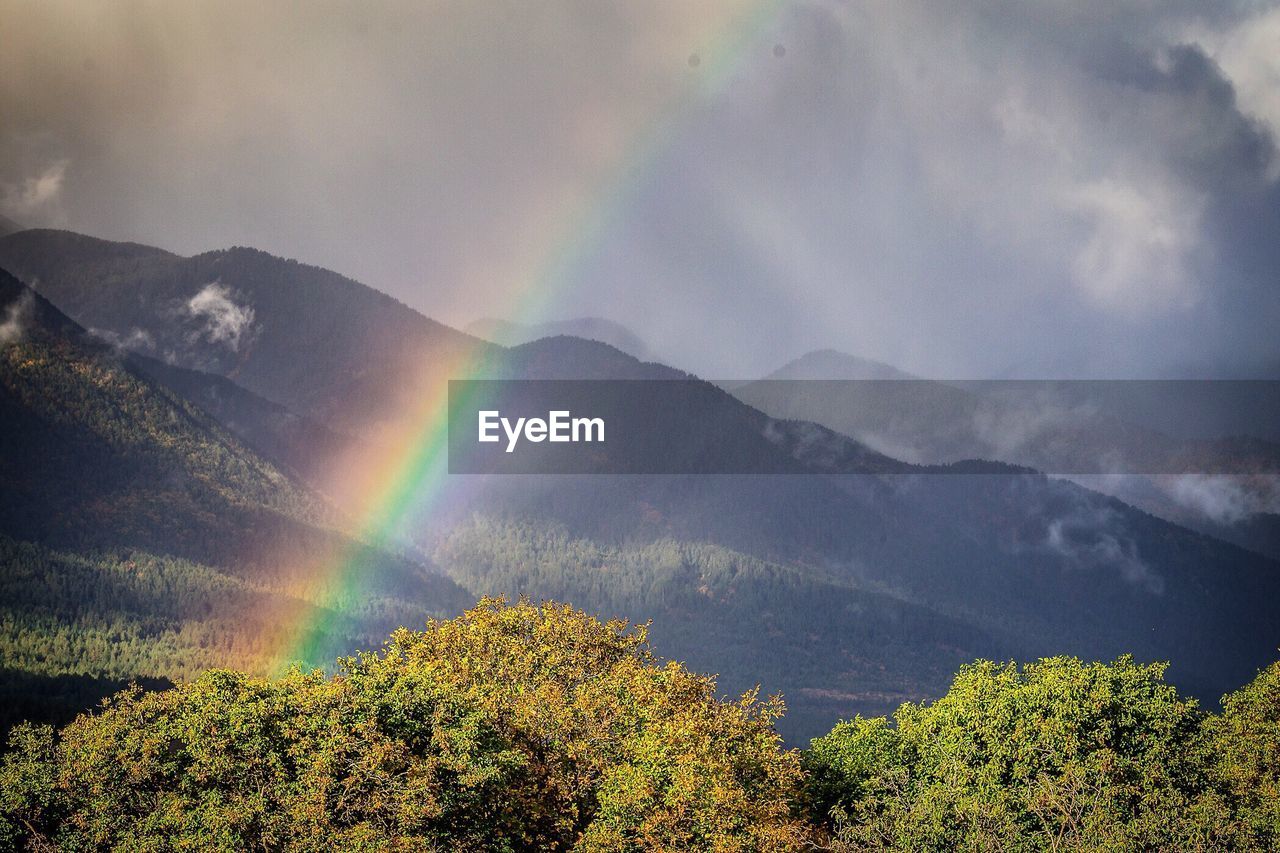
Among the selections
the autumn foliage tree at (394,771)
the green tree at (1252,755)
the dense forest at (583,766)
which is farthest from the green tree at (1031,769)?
the autumn foliage tree at (394,771)

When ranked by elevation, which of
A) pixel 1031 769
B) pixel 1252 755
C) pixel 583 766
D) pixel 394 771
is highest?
pixel 1252 755

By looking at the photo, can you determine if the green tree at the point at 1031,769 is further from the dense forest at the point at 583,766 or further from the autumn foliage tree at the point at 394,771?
the autumn foliage tree at the point at 394,771

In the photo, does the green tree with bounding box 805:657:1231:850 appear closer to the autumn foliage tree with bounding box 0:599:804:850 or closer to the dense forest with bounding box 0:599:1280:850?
the dense forest with bounding box 0:599:1280:850

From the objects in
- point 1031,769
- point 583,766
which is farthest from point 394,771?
point 1031,769

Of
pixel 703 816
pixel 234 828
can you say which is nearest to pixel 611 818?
pixel 703 816

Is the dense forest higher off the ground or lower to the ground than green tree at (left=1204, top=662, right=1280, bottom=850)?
lower

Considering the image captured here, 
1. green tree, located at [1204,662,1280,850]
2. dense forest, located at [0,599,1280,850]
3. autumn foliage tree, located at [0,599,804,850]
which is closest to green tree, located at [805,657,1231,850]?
dense forest, located at [0,599,1280,850]

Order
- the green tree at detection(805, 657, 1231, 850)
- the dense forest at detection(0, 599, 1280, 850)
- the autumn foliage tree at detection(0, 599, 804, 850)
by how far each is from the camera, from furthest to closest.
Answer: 1. the green tree at detection(805, 657, 1231, 850)
2. the dense forest at detection(0, 599, 1280, 850)
3. the autumn foliage tree at detection(0, 599, 804, 850)

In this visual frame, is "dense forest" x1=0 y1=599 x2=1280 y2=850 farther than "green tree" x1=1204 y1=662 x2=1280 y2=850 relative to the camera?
No

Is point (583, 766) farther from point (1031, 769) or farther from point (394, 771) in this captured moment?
point (1031, 769)
